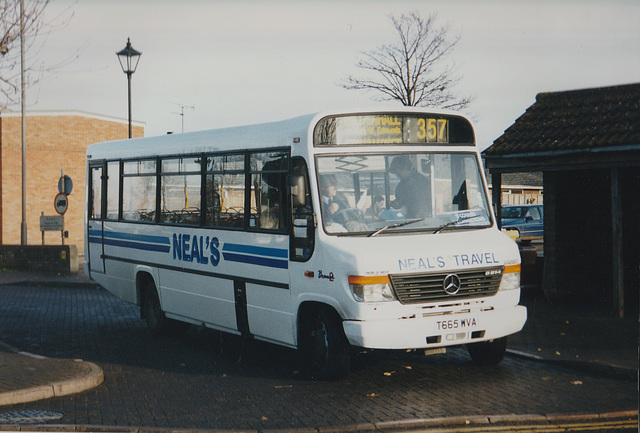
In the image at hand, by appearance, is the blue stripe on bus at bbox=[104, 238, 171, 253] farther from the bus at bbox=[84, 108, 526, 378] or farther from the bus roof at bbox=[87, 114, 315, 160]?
the bus roof at bbox=[87, 114, 315, 160]

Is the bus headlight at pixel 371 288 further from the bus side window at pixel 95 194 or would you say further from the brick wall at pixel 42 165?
the brick wall at pixel 42 165

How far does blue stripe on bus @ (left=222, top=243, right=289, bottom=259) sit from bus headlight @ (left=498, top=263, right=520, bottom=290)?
2.39m

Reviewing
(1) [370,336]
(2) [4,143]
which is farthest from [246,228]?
(2) [4,143]

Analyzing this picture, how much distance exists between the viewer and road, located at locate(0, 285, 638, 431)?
7.36 m

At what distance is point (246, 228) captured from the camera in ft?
33.0

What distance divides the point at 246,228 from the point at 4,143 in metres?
36.3

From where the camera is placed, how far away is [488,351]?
9.48 m

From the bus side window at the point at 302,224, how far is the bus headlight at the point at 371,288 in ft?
2.66

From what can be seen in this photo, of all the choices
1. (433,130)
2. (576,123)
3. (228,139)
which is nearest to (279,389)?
(433,130)

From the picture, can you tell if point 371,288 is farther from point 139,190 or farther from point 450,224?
point 139,190

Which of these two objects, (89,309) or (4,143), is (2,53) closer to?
(89,309)

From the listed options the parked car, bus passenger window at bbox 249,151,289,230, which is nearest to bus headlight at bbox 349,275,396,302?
bus passenger window at bbox 249,151,289,230

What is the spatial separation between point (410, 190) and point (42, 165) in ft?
126

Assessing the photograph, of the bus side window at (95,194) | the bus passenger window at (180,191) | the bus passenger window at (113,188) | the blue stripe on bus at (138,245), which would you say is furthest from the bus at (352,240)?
the bus side window at (95,194)
